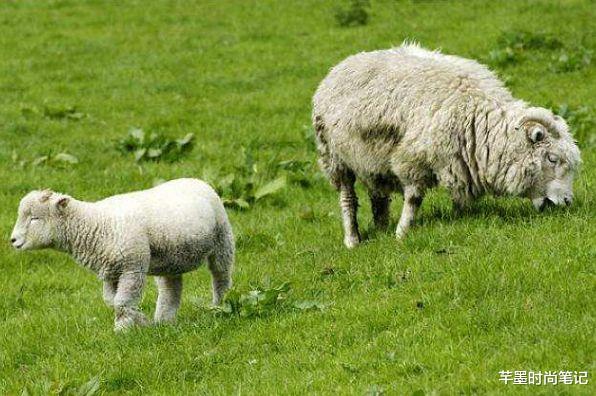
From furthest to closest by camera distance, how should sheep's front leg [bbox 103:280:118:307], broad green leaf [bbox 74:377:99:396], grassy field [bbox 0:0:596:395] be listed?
sheep's front leg [bbox 103:280:118:307]
broad green leaf [bbox 74:377:99:396]
grassy field [bbox 0:0:596:395]

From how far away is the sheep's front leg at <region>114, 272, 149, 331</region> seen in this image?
28.9ft

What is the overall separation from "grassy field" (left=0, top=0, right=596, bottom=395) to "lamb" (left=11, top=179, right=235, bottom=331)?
1.50ft

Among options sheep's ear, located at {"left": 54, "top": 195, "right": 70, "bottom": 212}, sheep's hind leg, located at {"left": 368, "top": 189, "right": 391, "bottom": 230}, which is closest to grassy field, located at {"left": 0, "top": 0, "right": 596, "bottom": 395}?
sheep's hind leg, located at {"left": 368, "top": 189, "right": 391, "bottom": 230}

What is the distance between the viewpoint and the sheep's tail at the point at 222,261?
378 inches

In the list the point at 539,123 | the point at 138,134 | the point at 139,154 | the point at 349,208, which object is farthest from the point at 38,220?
the point at 138,134

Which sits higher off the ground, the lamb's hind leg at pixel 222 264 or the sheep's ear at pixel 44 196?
the sheep's ear at pixel 44 196

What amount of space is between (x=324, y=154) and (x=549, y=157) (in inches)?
107

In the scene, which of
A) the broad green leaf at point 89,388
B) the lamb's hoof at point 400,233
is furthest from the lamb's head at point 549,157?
the broad green leaf at point 89,388

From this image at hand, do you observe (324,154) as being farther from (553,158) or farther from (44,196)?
(44,196)

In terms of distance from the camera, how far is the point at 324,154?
39.1 ft

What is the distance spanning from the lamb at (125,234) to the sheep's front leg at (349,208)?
2738mm

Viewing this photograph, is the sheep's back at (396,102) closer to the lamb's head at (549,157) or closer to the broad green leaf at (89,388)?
the lamb's head at (549,157)

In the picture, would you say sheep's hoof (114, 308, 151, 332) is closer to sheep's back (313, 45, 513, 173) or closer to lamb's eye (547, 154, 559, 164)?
sheep's back (313, 45, 513, 173)

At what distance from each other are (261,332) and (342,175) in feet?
12.1
